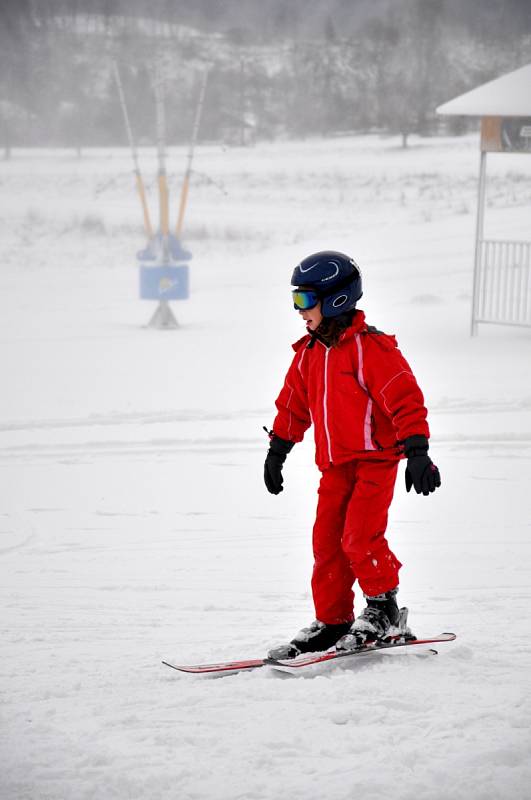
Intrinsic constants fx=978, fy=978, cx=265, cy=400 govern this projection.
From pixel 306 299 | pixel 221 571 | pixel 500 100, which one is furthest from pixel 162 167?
pixel 306 299

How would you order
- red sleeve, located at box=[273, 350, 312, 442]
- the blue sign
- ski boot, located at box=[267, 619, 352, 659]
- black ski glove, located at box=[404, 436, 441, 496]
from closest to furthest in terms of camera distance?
black ski glove, located at box=[404, 436, 441, 496] → ski boot, located at box=[267, 619, 352, 659] → red sleeve, located at box=[273, 350, 312, 442] → the blue sign

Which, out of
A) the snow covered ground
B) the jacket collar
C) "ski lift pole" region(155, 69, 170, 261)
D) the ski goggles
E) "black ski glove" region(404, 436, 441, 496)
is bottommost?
the snow covered ground

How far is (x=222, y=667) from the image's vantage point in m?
2.72

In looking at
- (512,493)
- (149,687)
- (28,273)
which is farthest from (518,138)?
(28,273)

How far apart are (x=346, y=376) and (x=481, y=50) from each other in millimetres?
29886

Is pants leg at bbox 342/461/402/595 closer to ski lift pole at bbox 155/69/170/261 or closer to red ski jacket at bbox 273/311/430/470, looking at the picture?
red ski jacket at bbox 273/311/430/470

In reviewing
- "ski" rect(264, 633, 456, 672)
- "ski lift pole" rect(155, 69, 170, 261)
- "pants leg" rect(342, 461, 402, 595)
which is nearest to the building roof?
"ski lift pole" rect(155, 69, 170, 261)

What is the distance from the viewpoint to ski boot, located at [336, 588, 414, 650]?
2756mm

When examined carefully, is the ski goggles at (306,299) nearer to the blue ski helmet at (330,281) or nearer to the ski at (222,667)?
the blue ski helmet at (330,281)

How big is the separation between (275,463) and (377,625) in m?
0.56

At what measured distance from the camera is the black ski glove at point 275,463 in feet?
9.66

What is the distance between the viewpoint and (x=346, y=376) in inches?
107

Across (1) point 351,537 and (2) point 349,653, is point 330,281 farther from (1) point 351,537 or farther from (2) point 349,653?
(2) point 349,653

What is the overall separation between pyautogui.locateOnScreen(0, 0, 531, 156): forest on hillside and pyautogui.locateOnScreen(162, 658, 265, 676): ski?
2657 cm
